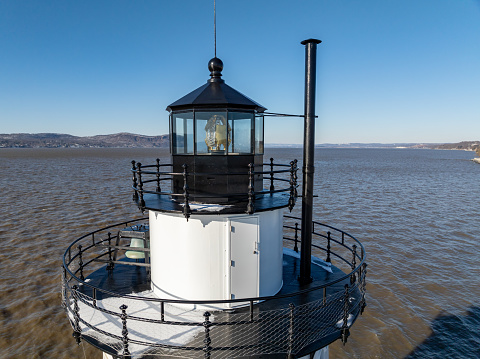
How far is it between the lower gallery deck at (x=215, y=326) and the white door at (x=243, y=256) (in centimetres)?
43

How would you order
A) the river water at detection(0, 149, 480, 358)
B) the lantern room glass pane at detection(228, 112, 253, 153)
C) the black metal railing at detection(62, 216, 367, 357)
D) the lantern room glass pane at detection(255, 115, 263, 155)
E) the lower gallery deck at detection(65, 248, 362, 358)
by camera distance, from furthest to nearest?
the river water at detection(0, 149, 480, 358)
the lantern room glass pane at detection(255, 115, 263, 155)
the lantern room glass pane at detection(228, 112, 253, 153)
the lower gallery deck at detection(65, 248, 362, 358)
the black metal railing at detection(62, 216, 367, 357)

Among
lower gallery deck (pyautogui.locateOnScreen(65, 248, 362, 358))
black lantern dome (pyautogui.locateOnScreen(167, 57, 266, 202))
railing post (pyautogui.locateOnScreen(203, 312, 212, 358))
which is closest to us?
railing post (pyautogui.locateOnScreen(203, 312, 212, 358))

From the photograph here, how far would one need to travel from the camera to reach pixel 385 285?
1569 cm

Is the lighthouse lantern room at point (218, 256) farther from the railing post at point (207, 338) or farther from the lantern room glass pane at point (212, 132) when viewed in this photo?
the railing post at point (207, 338)

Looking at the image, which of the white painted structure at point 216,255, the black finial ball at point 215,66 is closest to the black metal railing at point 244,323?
the white painted structure at point 216,255

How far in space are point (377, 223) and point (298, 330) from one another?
69.0ft

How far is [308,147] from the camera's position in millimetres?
7930

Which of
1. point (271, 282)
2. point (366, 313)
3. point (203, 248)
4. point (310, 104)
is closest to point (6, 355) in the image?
point (203, 248)

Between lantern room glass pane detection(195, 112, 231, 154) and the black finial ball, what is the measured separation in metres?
1.38

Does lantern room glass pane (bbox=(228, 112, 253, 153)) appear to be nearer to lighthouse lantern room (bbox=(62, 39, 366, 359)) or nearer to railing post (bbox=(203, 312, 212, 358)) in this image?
lighthouse lantern room (bbox=(62, 39, 366, 359))

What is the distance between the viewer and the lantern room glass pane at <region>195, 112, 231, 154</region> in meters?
7.10

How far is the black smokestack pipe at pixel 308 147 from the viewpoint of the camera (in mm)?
7668

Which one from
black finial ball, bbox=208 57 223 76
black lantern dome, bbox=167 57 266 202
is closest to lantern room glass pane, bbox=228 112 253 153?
black lantern dome, bbox=167 57 266 202

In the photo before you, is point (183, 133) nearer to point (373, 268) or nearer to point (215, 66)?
point (215, 66)
